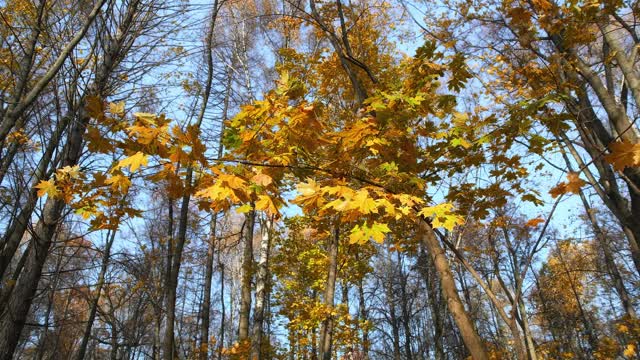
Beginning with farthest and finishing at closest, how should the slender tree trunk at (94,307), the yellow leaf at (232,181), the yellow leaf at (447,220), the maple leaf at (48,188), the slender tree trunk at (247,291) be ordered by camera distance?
the slender tree trunk at (247,291) → the slender tree trunk at (94,307) → the maple leaf at (48,188) → the yellow leaf at (447,220) → the yellow leaf at (232,181)

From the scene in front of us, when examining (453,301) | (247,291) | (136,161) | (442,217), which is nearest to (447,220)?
(442,217)

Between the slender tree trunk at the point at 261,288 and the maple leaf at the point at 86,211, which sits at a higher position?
the slender tree trunk at the point at 261,288

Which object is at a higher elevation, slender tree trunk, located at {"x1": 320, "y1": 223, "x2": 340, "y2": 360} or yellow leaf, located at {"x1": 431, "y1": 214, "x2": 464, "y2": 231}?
slender tree trunk, located at {"x1": 320, "y1": 223, "x2": 340, "y2": 360}

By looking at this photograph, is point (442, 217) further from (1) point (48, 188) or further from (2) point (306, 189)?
(1) point (48, 188)

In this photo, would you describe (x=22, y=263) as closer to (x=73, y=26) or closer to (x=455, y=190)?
(x=73, y=26)

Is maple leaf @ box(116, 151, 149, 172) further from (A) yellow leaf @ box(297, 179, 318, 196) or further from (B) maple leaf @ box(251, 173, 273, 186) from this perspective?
(A) yellow leaf @ box(297, 179, 318, 196)

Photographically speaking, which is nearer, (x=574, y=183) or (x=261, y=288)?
(x=574, y=183)

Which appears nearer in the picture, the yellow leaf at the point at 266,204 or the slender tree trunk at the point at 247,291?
the yellow leaf at the point at 266,204

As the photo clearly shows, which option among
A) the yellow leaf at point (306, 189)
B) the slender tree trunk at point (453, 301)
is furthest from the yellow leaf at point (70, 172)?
the slender tree trunk at point (453, 301)

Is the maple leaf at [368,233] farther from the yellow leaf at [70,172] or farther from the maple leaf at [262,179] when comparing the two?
the yellow leaf at [70,172]

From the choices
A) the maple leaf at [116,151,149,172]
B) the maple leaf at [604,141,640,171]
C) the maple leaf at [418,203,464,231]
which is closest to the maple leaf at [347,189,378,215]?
the maple leaf at [418,203,464,231]

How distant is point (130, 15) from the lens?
11.8 ft

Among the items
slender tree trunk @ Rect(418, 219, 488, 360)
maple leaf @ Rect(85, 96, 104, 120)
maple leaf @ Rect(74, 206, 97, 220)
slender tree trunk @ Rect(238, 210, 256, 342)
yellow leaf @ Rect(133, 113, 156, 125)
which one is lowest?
slender tree trunk @ Rect(418, 219, 488, 360)

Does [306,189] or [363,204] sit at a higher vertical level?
[306,189]
